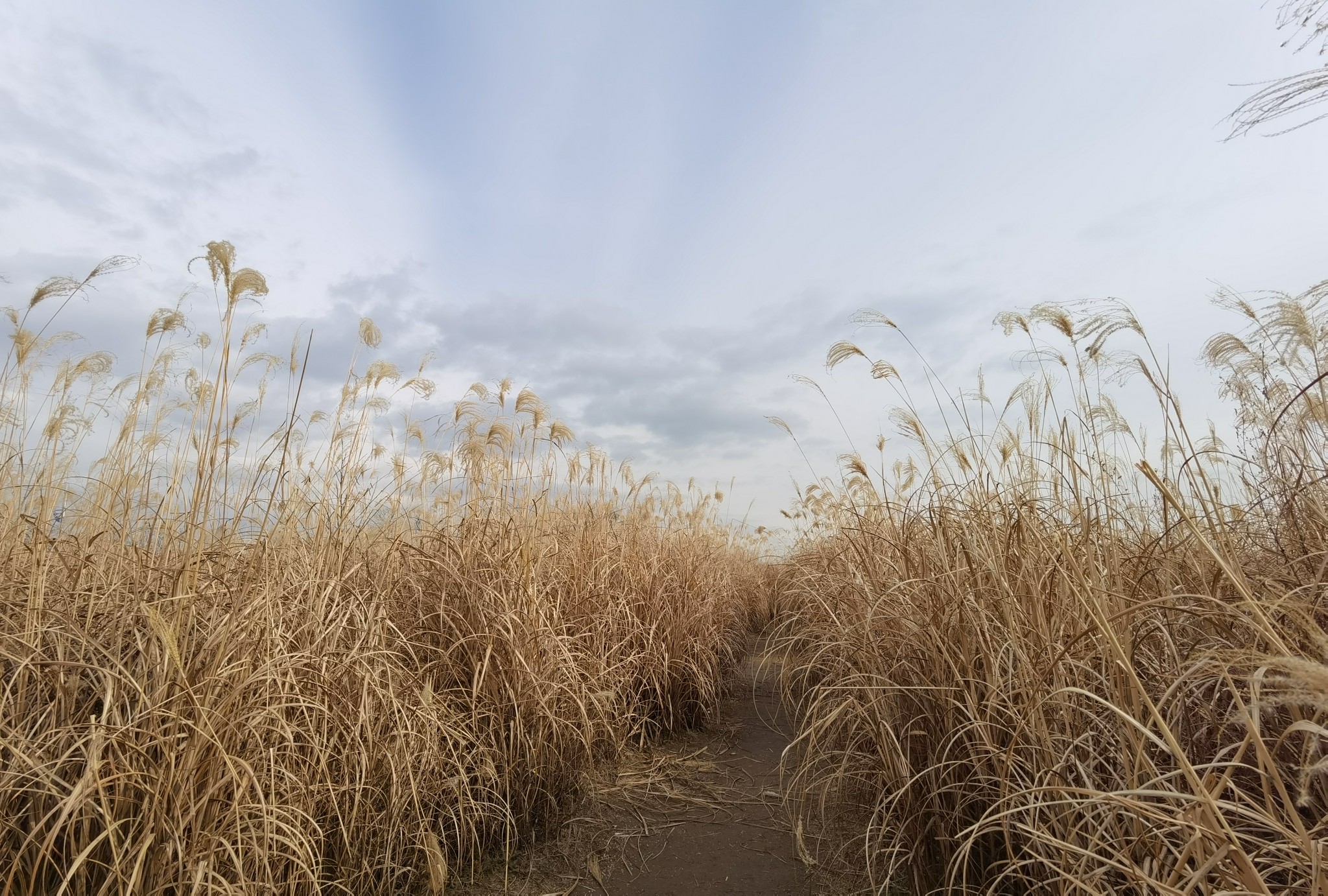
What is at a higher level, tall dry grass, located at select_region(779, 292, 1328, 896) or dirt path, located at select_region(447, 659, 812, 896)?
tall dry grass, located at select_region(779, 292, 1328, 896)

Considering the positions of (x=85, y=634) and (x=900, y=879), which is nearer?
(x=85, y=634)

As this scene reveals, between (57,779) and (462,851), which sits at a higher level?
(57,779)

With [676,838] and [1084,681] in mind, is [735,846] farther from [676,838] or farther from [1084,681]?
[1084,681]

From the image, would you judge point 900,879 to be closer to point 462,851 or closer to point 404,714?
point 462,851

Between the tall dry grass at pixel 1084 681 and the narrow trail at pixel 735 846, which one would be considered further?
the narrow trail at pixel 735 846

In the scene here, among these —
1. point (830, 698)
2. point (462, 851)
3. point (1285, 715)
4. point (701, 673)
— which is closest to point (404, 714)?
point (462, 851)

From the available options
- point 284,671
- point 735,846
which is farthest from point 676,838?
point 284,671

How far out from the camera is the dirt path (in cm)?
252

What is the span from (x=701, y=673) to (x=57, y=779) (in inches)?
128

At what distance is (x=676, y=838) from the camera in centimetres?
289

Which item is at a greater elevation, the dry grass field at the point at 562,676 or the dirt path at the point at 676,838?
the dry grass field at the point at 562,676

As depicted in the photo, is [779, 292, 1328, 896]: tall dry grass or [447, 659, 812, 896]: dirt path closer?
[779, 292, 1328, 896]: tall dry grass

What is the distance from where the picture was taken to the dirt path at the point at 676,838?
8.26 ft

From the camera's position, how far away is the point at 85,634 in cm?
196
